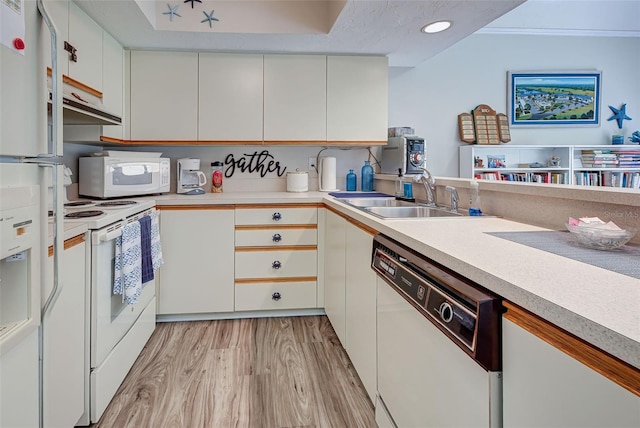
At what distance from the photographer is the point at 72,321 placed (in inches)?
57.2

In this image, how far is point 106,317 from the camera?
1.74 m

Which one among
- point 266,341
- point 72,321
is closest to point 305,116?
point 266,341

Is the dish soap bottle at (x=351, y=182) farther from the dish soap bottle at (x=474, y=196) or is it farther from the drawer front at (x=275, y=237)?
the dish soap bottle at (x=474, y=196)

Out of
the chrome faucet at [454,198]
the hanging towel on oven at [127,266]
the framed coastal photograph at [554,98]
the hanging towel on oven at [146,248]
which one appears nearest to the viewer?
the hanging towel on oven at [127,266]

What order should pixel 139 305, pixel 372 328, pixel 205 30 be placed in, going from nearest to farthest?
pixel 372 328
pixel 139 305
pixel 205 30

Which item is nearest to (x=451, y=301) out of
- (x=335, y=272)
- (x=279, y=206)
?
(x=335, y=272)

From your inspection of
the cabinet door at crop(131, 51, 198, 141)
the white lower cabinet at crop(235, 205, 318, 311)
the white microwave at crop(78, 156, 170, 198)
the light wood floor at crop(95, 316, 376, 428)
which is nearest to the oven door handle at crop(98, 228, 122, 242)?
the light wood floor at crop(95, 316, 376, 428)

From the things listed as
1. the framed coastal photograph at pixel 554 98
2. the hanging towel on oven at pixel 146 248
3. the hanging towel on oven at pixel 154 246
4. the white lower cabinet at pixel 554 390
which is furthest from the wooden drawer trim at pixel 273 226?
the framed coastal photograph at pixel 554 98

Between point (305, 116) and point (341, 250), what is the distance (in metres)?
1.31

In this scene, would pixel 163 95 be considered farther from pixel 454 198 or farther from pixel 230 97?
pixel 454 198

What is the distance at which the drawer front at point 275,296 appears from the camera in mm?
2818

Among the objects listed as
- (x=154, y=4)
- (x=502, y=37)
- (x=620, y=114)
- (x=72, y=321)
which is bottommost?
(x=72, y=321)

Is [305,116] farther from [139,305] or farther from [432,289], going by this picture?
[432,289]

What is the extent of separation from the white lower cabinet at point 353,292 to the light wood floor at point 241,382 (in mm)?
134
